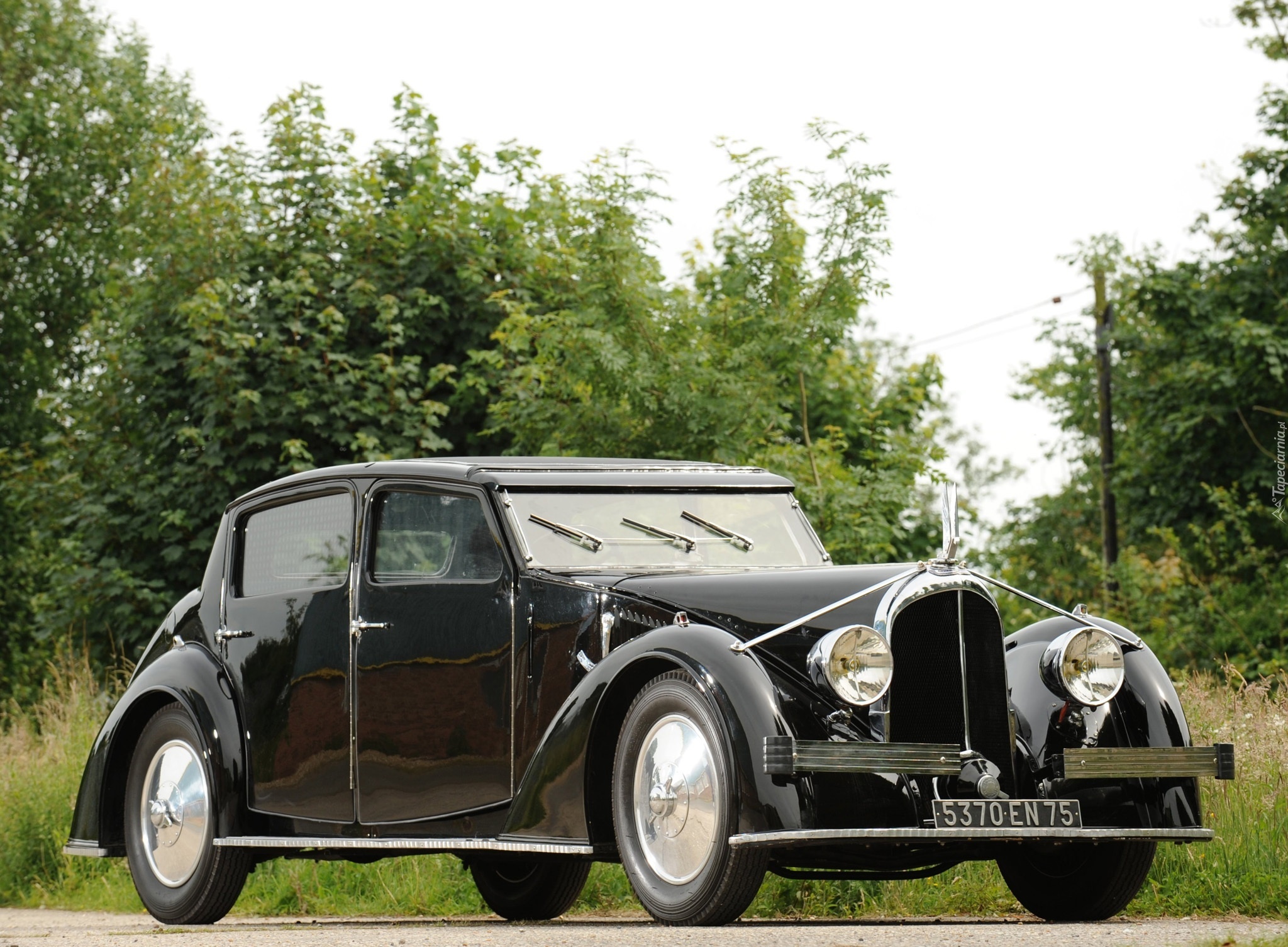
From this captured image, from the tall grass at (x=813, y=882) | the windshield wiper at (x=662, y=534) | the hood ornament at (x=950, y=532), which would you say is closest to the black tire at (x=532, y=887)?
the tall grass at (x=813, y=882)

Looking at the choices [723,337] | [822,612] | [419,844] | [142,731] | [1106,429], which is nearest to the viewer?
[822,612]

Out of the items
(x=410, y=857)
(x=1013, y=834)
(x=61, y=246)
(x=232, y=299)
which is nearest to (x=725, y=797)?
(x=1013, y=834)

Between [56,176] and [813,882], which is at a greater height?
[56,176]

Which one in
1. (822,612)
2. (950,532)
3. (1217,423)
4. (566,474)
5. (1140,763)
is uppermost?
(1217,423)

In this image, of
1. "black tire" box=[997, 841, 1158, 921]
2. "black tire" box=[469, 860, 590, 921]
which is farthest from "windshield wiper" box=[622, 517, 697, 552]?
"black tire" box=[997, 841, 1158, 921]

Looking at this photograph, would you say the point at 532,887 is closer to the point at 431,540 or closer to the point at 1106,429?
the point at 431,540

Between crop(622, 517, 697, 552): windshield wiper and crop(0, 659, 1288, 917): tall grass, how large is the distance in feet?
5.98

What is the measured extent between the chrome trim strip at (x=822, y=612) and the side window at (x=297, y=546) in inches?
95.5

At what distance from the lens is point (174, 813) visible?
317 inches

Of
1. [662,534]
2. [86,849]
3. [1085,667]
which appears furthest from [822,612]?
[86,849]

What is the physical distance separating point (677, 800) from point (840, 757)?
67 cm

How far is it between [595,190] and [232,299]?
17.1 ft

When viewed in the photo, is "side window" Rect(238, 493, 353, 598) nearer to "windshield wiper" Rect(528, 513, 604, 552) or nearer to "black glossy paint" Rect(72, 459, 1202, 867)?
"black glossy paint" Rect(72, 459, 1202, 867)

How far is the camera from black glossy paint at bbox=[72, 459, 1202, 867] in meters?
5.75
